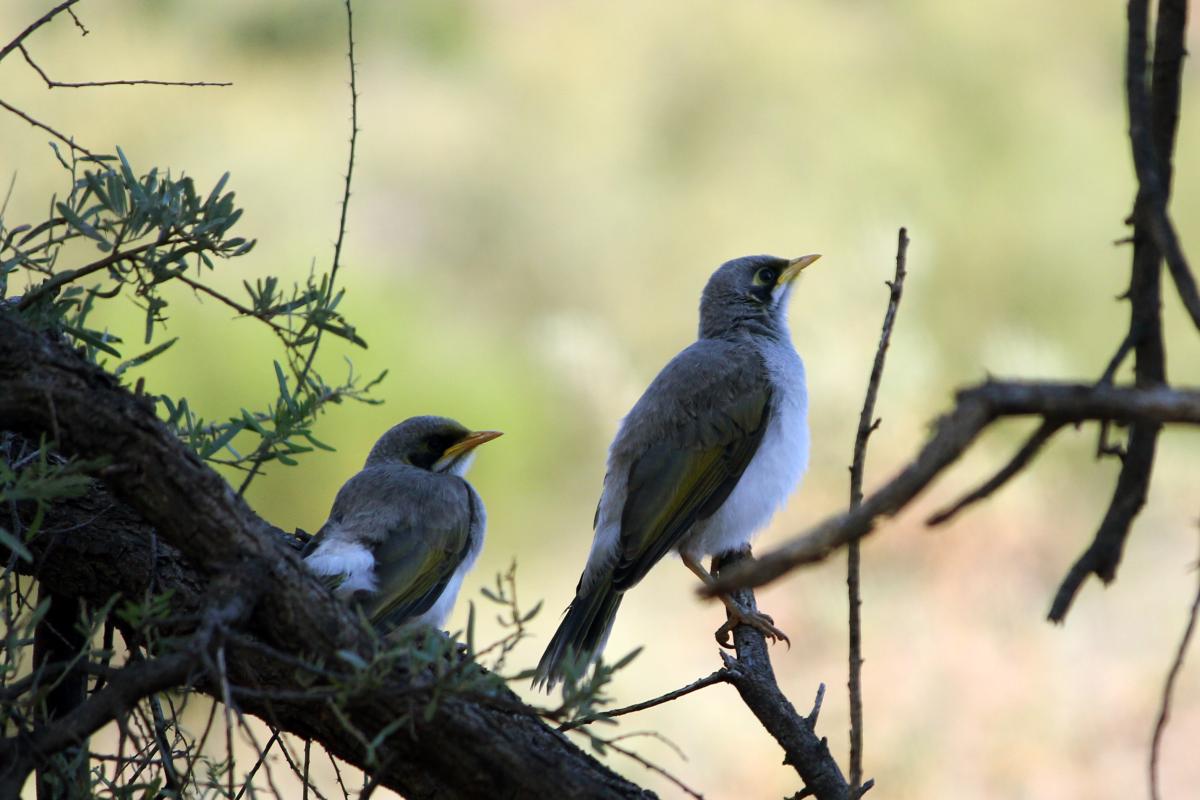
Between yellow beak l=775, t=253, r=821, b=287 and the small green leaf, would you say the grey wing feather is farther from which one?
the small green leaf

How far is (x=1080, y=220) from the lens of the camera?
16391mm

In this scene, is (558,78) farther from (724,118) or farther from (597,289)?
(597,289)

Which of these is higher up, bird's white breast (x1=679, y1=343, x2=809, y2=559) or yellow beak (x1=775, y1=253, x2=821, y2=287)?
yellow beak (x1=775, y1=253, x2=821, y2=287)

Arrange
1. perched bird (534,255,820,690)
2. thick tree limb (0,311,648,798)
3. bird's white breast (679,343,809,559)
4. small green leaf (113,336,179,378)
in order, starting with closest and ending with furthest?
1. thick tree limb (0,311,648,798)
2. small green leaf (113,336,179,378)
3. perched bird (534,255,820,690)
4. bird's white breast (679,343,809,559)

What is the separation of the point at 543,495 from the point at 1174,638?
5.99m

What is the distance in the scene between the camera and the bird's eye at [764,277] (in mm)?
5594

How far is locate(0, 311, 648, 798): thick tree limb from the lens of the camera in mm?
2146

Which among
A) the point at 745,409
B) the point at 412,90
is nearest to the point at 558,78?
the point at 412,90

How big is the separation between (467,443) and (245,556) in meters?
2.77

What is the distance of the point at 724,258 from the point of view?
15.4m

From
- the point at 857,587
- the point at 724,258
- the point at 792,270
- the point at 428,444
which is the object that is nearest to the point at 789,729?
the point at 857,587

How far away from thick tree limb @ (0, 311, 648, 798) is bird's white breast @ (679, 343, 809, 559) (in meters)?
2.45

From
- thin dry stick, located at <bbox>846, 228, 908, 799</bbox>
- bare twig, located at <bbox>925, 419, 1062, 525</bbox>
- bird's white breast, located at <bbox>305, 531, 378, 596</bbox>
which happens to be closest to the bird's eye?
bird's white breast, located at <bbox>305, 531, 378, 596</bbox>

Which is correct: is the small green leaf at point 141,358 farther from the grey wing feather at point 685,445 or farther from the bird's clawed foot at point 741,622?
the grey wing feather at point 685,445
